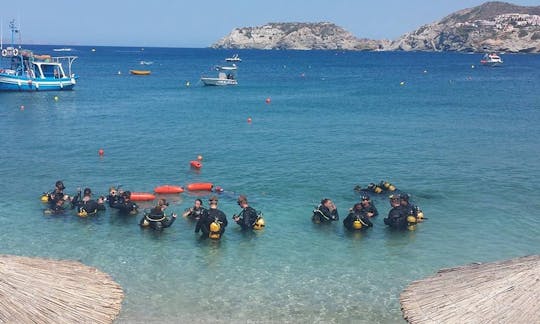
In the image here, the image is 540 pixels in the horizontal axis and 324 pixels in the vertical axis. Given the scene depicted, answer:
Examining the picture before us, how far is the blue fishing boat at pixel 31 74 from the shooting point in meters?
74.1

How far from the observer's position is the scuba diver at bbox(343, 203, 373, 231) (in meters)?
22.8

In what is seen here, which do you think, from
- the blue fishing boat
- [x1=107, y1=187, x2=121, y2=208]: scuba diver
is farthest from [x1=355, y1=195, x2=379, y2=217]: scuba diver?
the blue fishing boat

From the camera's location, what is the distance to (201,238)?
72.3 feet

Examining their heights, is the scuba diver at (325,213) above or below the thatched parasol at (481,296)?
below

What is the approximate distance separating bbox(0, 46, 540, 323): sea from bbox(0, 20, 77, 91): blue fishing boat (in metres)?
13.9

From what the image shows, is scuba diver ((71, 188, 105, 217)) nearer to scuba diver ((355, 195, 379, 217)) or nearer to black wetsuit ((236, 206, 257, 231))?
black wetsuit ((236, 206, 257, 231))

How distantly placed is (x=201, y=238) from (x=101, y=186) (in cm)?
991

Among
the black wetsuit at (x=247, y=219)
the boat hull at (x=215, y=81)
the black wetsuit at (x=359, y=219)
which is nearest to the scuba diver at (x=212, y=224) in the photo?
the black wetsuit at (x=247, y=219)

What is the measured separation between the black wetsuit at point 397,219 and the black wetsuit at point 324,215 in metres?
2.16

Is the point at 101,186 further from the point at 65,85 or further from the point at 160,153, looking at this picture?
the point at 65,85

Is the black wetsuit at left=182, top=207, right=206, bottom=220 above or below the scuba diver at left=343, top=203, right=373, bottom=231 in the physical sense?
below

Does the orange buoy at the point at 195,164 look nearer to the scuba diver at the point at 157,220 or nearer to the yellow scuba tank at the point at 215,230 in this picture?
the scuba diver at the point at 157,220

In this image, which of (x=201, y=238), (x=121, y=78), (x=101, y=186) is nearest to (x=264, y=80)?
(x=121, y=78)

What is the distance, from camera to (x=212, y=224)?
2156 cm
